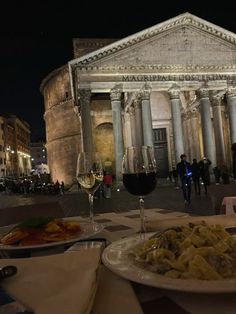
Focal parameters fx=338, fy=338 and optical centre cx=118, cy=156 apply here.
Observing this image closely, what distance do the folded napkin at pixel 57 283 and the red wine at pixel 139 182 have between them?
53 centimetres

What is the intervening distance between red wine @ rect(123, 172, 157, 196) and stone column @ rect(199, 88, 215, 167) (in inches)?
933

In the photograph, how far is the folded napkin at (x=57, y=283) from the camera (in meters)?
0.72

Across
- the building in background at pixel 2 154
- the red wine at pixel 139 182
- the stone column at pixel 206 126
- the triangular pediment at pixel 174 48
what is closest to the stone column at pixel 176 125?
the stone column at pixel 206 126

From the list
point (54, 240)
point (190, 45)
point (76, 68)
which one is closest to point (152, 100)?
point (190, 45)

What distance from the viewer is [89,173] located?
1978 mm

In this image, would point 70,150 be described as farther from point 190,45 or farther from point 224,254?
point 224,254

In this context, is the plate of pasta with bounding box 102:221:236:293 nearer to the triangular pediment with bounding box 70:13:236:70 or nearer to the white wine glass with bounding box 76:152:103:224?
the white wine glass with bounding box 76:152:103:224

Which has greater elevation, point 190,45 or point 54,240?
point 190,45

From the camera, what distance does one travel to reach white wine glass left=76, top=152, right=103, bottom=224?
1939 mm

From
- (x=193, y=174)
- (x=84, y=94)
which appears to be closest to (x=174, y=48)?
(x=84, y=94)

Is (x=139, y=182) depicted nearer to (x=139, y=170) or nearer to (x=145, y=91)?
(x=139, y=170)

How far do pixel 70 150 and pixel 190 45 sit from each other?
19.5 metres

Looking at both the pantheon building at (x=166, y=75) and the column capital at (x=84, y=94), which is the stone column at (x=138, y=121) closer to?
the pantheon building at (x=166, y=75)

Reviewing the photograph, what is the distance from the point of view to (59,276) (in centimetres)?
87
